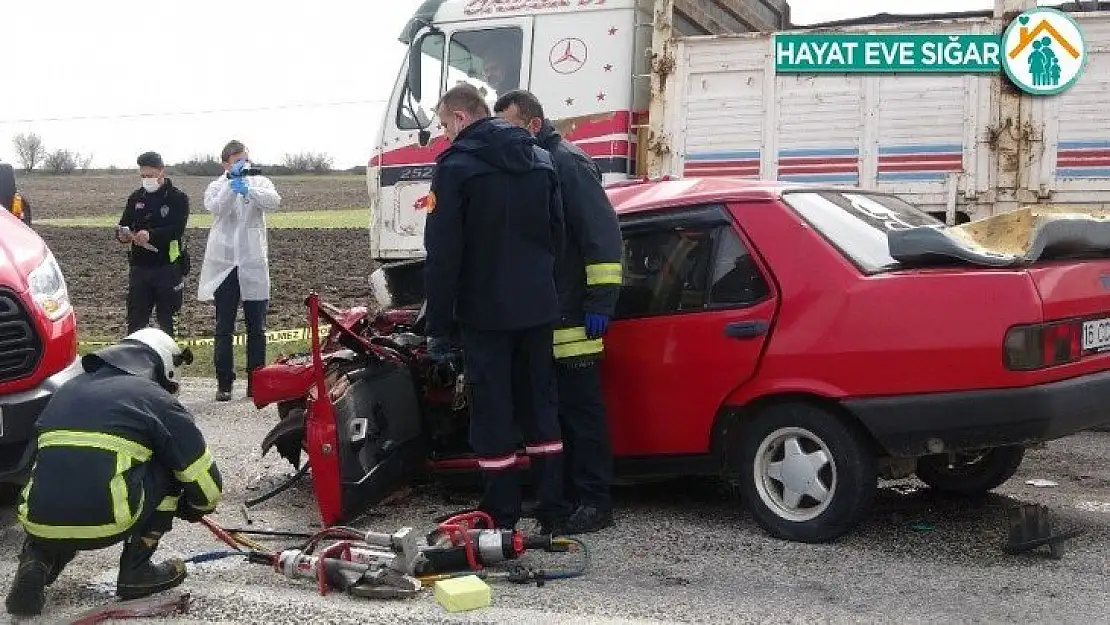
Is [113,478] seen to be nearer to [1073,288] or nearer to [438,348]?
[438,348]

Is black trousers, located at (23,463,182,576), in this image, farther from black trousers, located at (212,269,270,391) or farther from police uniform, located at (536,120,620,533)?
black trousers, located at (212,269,270,391)

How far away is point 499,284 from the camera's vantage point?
16.6 ft

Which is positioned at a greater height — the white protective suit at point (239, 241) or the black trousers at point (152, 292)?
the white protective suit at point (239, 241)

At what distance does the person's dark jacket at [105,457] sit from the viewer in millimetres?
4148

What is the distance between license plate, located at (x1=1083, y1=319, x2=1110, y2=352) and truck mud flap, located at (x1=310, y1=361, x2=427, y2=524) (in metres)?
2.94

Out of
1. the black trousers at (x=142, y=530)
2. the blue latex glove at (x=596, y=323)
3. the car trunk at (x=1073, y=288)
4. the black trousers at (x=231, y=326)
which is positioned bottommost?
the black trousers at (x=142, y=530)

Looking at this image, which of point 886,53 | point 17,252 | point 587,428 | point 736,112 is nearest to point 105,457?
point 17,252

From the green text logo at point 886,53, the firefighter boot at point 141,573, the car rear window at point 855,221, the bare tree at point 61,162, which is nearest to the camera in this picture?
the firefighter boot at point 141,573

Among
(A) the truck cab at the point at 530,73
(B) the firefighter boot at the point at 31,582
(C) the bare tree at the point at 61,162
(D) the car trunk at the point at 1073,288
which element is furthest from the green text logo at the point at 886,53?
(C) the bare tree at the point at 61,162

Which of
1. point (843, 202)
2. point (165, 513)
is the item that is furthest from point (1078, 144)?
point (165, 513)

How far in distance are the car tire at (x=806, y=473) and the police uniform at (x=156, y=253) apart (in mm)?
5975

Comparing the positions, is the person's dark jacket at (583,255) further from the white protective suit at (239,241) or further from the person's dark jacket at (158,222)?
the person's dark jacket at (158,222)

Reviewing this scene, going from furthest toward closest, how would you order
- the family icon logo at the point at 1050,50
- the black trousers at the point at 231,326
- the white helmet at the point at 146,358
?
the black trousers at the point at 231,326 < the family icon logo at the point at 1050,50 < the white helmet at the point at 146,358

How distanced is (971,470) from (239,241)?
5551 mm
